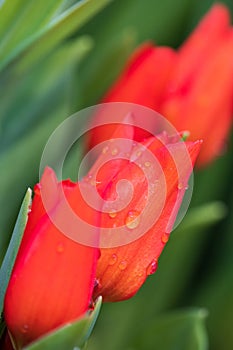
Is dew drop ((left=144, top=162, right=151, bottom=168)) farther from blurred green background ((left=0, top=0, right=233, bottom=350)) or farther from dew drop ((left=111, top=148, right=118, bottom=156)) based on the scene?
blurred green background ((left=0, top=0, right=233, bottom=350))

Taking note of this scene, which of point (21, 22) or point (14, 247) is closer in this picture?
point (14, 247)

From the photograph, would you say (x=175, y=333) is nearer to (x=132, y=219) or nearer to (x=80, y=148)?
(x=80, y=148)

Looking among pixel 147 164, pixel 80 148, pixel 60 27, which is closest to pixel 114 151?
pixel 147 164

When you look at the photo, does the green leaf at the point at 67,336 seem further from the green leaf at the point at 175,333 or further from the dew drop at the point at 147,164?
the green leaf at the point at 175,333

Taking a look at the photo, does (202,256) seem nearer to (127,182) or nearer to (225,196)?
(225,196)

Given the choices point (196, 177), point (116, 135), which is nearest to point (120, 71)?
point (196, 177)

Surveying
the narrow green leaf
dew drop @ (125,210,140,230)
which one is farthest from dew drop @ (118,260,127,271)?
the narrow green leaf
